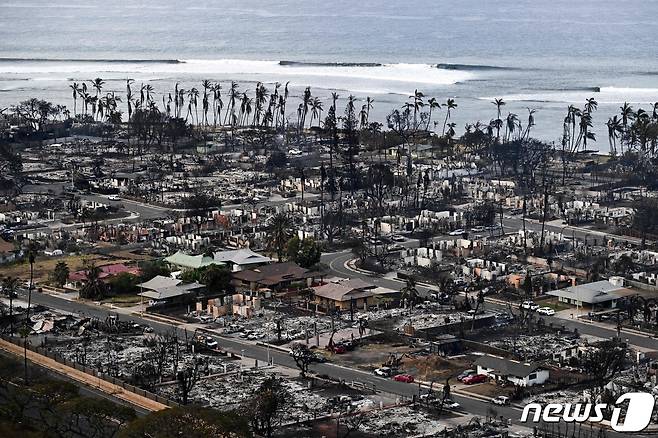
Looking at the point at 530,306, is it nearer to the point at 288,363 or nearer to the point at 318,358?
the point at 318,358

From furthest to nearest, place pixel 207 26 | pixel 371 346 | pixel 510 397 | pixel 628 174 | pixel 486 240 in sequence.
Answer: pixel 207 26 → pixel 628 174 → pixel 486 240 → pixel 371 346 → pixel 510 397

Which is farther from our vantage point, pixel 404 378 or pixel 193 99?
pixel 193 99

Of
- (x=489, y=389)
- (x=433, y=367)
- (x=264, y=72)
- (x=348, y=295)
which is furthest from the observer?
(x=264, y=72)

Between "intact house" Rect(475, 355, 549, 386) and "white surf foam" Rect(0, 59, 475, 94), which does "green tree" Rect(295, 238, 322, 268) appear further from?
"white surf foam" Rect(0, 59, 475, 94)

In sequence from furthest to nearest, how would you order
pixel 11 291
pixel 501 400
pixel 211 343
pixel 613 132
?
pixel 613 132, pixel 11 291, pixel 211 343, pixel 501 400

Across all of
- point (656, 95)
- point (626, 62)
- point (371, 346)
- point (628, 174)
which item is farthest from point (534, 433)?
point (626, 62)

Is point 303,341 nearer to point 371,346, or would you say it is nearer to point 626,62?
point 371,346

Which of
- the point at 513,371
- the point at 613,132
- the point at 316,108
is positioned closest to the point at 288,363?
the point at 513,371
